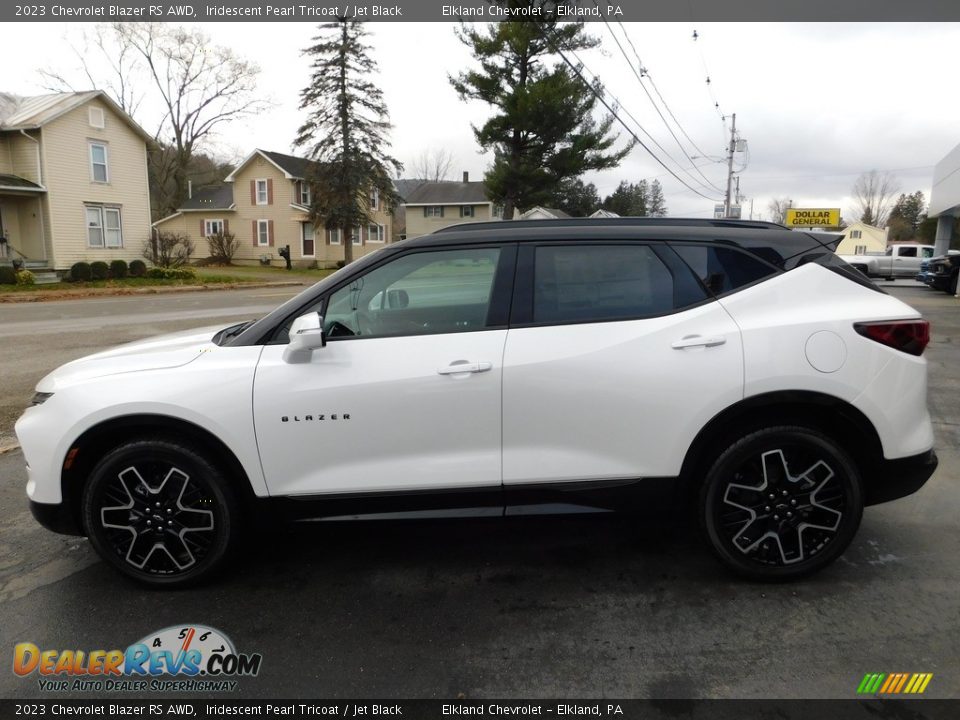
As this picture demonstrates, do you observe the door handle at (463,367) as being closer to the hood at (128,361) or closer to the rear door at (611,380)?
the rear door at (611,380)

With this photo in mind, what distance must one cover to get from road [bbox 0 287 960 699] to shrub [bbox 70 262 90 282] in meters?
25.6

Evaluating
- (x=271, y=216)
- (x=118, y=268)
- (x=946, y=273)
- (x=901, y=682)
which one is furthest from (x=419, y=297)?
(x=271, y=216)

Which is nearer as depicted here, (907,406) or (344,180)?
(907,406)

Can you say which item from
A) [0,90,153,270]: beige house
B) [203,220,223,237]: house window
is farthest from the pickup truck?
[203,220,223,237]: house window

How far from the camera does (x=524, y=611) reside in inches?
126

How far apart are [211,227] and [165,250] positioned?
17.5 m

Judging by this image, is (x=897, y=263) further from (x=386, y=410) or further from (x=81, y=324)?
(x=386, y=410)

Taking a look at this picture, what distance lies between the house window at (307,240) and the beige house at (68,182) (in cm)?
1358

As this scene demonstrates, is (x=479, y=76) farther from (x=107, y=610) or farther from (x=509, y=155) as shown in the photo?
(x=107, y=610)

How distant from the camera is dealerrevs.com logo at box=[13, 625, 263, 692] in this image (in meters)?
2.73

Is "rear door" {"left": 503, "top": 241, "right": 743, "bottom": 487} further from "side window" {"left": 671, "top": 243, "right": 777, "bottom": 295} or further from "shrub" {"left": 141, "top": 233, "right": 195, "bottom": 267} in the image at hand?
"shrub" {"left": 141, "top": 233, "right": 195, "bottom": 267}

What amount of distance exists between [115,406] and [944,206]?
37363 mm

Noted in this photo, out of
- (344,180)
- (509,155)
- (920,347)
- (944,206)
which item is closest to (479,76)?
(509,155)

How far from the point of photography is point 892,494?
3.39m
